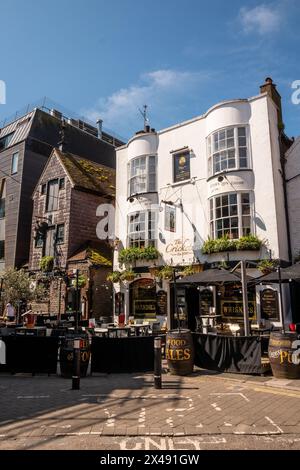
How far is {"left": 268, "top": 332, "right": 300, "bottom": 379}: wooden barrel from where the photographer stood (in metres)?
8.48

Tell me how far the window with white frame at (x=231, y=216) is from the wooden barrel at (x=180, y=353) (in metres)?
7.62

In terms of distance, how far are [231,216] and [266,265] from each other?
2.98m

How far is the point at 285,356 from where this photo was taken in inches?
337

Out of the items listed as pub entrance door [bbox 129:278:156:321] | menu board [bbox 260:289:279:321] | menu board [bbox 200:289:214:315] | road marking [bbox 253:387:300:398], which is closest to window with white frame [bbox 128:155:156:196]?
pub entrance door [bbox 129:278:156:321]

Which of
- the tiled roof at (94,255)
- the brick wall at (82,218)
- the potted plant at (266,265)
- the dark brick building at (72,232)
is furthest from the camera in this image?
the brick wall at (82,218)

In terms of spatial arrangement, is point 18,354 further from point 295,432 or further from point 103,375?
point 295,432

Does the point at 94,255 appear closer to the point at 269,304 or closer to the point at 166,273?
the point at 166,273

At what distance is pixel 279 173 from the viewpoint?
53.8 feet

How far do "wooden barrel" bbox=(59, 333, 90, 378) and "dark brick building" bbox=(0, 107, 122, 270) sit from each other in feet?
59.1

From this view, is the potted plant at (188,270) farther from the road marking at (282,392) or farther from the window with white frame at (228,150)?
the road marking at (282,392)

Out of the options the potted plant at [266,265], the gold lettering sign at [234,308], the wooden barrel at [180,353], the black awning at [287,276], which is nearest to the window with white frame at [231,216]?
the potted plant at [266,265]

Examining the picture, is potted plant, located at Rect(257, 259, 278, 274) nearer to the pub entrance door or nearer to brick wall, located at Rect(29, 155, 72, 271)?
the pub entrance door

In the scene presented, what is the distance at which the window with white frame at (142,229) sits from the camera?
750 inches

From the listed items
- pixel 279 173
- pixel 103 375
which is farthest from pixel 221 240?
pixel 103 375
